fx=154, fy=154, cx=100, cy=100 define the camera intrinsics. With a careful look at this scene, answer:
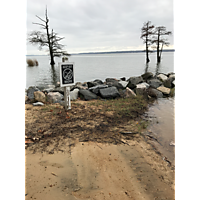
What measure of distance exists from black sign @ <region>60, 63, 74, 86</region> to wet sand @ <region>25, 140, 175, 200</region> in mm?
2824

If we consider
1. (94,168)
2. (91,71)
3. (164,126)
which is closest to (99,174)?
(94,168)

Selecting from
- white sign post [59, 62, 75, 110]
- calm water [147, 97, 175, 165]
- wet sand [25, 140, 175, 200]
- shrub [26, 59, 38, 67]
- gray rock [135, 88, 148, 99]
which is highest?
shrub [26, 59, 38, 67]

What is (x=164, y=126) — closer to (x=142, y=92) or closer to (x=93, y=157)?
(x=93, y=157)

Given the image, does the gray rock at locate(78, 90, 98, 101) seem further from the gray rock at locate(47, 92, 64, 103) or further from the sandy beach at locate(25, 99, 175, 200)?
the sandy beach at locate(25, 99, 175, 200)

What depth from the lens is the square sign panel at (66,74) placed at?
594cm

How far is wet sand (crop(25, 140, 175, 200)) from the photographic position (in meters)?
2.58

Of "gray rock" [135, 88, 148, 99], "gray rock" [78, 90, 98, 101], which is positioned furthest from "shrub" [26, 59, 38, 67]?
"gray rock" [135, 88, 148, 99]

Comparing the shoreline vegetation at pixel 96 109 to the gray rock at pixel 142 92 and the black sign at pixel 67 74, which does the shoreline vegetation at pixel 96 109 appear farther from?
the black sign at pixel 67 74

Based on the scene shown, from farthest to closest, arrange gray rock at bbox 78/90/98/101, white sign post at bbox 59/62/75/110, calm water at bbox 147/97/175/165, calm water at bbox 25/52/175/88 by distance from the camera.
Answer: calm water at bbox 25/52/175/88, gray rock at bbox 78/90/98/101, white sign post at bbox 59/62/75/110, calm water at bbox 147/97/175/165

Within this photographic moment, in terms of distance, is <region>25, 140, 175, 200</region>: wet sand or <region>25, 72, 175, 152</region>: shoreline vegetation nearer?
<region>25, 140, 175, 200</region>: wet sand

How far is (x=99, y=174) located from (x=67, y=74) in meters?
4.12

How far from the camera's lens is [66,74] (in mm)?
6043
